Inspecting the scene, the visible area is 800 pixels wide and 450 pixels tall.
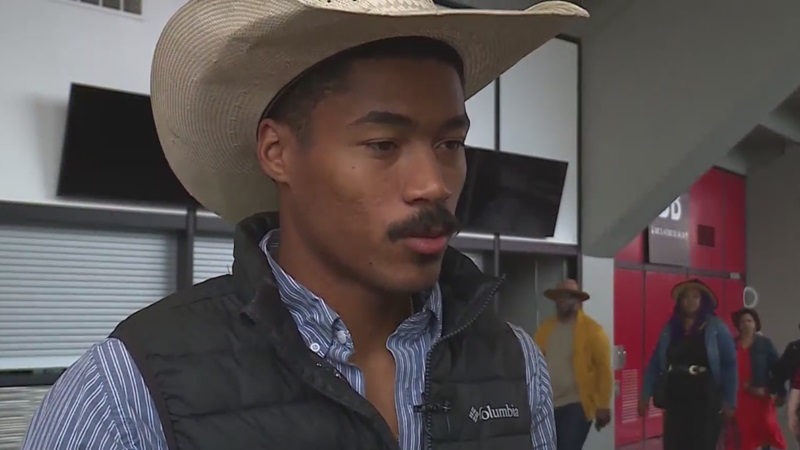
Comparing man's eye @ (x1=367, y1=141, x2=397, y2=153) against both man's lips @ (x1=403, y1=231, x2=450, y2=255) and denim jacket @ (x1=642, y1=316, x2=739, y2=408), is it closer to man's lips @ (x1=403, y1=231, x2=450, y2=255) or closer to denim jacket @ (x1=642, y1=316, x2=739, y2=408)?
man's lips @ (x1=403, y1=231, x2=450, y2=255)

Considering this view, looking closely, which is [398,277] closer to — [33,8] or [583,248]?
[33,8]

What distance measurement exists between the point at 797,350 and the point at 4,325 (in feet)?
16.2

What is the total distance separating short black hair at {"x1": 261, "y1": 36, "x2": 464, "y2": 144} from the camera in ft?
3.27

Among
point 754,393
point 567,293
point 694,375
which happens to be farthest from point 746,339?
point 567,293

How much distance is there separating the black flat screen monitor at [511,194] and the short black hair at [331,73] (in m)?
4.32

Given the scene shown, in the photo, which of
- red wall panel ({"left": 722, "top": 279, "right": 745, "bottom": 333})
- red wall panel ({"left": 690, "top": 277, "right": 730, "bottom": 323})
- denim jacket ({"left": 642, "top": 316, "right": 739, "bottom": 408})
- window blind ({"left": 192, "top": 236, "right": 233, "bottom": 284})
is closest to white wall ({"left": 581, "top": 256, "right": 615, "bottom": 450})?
denim jacket ({"left": 642, "top": 316, "right": 739, "bottom": 408})

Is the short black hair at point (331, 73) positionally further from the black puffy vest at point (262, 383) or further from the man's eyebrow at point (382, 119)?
the black puffy vest at point (262, 383)

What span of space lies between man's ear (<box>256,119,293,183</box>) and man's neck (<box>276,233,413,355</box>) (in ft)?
0.26

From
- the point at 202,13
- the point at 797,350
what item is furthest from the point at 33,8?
the point at 797,350

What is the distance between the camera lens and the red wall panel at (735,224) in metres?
9.95

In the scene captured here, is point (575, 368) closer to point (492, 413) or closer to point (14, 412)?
point (14, 412)

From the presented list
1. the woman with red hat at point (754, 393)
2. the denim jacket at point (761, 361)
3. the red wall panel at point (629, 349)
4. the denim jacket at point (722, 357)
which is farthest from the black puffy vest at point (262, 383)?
the red wall panel at point (629, 349)

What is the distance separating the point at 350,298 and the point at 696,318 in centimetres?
459

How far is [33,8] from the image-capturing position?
3.57 meters
